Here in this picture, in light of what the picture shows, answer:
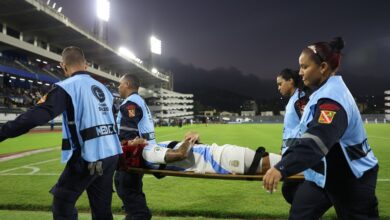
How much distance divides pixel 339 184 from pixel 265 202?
3875mm

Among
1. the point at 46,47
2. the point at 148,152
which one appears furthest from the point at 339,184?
the point at 46,47

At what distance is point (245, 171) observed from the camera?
4.51 meters

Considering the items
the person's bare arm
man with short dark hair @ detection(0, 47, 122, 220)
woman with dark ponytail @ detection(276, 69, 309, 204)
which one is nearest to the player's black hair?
woman with dark ponytail @ detection(276, 69, 309, 204)

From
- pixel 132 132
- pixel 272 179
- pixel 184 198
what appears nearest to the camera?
pixel 272 179

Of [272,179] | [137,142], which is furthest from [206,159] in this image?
[272,179]

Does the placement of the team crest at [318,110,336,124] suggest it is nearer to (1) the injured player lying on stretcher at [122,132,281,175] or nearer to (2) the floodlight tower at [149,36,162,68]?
(1) the injured player lying on stretcher at [122,132,281,175]

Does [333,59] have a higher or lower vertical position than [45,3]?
lower

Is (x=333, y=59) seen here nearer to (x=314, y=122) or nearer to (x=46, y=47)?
(x=314, y=122)

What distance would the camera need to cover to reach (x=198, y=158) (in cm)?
486

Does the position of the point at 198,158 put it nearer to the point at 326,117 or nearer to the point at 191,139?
the point at 191,139

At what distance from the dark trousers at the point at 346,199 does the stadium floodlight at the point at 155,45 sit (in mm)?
98345

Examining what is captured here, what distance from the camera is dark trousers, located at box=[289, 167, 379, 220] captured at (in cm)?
260

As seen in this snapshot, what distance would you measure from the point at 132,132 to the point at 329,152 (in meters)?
3.29

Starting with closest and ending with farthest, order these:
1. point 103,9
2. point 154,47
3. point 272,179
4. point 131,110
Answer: point 272,179 → point 131,110 → point 103,9 → point 154,47
